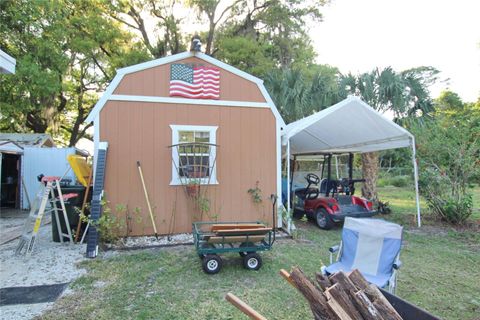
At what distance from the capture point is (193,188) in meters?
6.00

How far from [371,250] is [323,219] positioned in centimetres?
336

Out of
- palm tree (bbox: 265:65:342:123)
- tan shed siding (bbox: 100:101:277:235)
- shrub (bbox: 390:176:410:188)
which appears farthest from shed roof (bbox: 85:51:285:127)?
shrub (bbox: 390:176:410:188)

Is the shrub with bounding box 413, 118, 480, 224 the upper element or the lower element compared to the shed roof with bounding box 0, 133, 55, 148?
lower

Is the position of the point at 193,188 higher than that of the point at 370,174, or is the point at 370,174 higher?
the point at 370,174

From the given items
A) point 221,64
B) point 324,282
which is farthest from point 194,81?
point 324,282

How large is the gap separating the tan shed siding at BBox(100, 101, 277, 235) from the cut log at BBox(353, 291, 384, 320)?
4.80m

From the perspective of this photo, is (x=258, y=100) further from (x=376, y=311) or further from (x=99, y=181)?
(x=376, y=311)

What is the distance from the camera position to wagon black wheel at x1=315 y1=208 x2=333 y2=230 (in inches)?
267

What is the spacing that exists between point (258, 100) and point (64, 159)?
281 inches

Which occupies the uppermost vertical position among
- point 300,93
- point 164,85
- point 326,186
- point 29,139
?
point 300,93

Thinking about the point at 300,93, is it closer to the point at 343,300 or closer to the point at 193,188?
the point at 193,188

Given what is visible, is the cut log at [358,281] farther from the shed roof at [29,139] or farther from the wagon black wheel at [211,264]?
the shed roof at [29,139]

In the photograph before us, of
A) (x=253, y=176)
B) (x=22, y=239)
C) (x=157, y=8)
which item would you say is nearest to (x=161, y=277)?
(x=22, y=239)

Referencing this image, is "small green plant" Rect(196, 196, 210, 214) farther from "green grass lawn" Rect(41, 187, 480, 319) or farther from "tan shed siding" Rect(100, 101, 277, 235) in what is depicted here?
"green grass lawn" Rect(41, 187, 480, 319)
